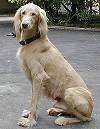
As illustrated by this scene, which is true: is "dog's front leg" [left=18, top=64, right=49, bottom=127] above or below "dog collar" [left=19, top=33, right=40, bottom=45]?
below

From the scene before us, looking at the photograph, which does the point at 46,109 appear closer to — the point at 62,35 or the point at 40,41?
the point at 40,41

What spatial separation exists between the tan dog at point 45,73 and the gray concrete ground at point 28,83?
0.22m

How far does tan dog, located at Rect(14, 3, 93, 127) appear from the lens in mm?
5614

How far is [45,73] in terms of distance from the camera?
5.72 m

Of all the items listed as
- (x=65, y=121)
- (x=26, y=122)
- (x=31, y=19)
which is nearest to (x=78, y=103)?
(x=65, y=121)

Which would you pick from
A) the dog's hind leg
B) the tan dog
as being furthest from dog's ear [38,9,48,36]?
the dog's hind leg

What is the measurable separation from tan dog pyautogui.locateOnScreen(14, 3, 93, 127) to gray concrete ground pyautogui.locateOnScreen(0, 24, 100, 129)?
224 mm

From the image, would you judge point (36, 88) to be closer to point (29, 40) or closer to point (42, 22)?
point (29, 40)

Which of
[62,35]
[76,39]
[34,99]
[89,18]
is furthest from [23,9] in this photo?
[89,18]

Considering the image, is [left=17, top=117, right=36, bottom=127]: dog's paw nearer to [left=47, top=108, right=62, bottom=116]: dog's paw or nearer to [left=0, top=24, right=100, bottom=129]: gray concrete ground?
[left=0, top=24, right=100, bottom=129]: gray concrete ground

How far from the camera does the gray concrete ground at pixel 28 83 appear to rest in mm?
6031

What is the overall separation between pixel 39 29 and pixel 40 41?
0.22 m

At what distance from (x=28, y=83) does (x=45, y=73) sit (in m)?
2.75

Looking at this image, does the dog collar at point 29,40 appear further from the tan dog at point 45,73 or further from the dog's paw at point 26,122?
the dog's paw at point 26,122
